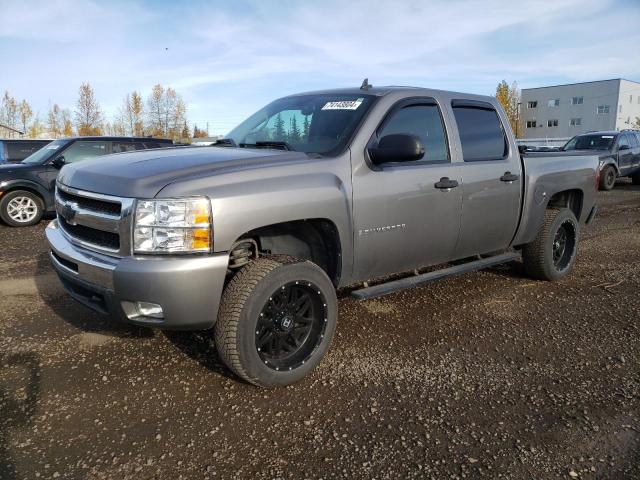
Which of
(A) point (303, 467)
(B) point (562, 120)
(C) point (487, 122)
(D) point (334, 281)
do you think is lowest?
(A) point (303, 467)

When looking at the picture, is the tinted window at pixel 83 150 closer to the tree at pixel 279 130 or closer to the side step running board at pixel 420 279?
the tree at pixel 279 130

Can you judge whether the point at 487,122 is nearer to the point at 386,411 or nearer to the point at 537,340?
the point at 537,340

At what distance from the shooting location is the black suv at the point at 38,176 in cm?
909

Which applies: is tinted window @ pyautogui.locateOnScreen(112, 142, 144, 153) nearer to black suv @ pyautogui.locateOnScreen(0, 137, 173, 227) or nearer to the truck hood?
black suv @ pyautogui.locateOnScreen(0, 137, 173, 227)

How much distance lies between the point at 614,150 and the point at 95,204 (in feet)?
53.0

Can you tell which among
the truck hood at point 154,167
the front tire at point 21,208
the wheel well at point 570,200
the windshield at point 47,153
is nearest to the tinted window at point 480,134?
the wheel well at point 570,200

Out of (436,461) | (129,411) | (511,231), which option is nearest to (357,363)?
(436,461)

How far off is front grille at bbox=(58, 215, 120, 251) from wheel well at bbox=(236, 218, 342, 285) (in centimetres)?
77

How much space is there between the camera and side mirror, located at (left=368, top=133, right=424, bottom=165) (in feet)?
10.8

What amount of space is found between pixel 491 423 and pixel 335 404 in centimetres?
88

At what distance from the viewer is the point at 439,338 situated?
387 centimetres

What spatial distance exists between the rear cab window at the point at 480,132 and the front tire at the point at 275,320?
1.95 meters

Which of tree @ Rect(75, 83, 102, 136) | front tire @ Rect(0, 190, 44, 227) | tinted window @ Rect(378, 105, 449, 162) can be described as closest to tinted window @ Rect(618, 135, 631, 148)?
tinted window @ Rect(378, 105, 449, 162)

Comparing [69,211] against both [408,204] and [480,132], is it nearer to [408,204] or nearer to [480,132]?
[408,204]
